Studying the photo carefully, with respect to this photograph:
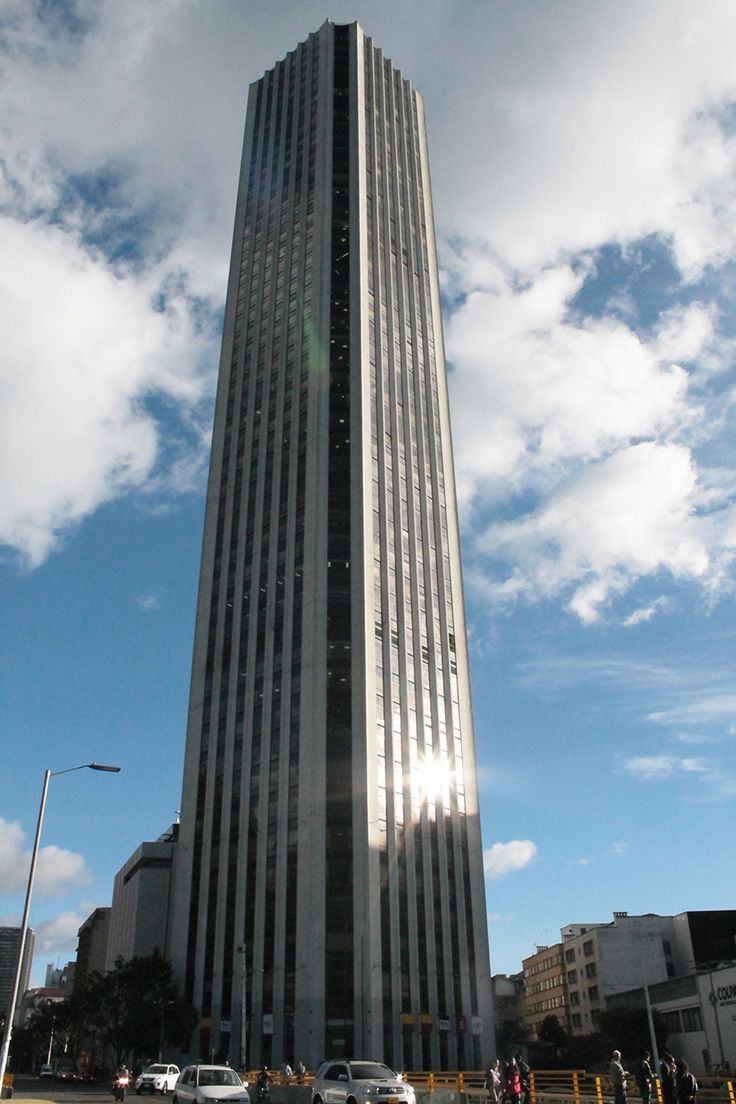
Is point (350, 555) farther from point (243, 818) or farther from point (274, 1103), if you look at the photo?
point (274, 1103)

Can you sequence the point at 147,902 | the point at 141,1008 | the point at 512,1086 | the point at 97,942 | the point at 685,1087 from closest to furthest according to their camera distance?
1. the point at 685,1087
2. the point at 512,1086
3. the point at 141,1008
4. the point at 147,902
5. the point at 97,942

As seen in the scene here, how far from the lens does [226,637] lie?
316 feet

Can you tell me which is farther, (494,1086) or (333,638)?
(333,638)

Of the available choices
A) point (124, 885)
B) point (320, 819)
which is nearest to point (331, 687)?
point (320, 819)

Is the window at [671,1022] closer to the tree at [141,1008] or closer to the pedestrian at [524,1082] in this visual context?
the tree at [141,1008]

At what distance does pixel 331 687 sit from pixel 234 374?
43199mm

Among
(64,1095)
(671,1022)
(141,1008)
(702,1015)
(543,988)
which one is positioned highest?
(543,988)

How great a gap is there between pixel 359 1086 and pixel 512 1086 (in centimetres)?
540

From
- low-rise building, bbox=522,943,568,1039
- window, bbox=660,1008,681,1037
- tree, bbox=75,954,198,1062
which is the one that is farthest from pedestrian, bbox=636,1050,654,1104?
low-rise building, bbox=522,943,568,1039

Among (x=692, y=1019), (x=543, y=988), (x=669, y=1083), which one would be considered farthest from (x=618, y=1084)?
(x=543, y=988)

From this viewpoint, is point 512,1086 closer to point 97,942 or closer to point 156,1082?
point 156,1082

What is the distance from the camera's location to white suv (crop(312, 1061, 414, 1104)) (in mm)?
29156

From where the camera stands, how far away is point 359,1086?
97.2 ft

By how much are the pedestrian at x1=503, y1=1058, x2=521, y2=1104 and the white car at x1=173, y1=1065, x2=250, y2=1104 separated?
880 centimetres
